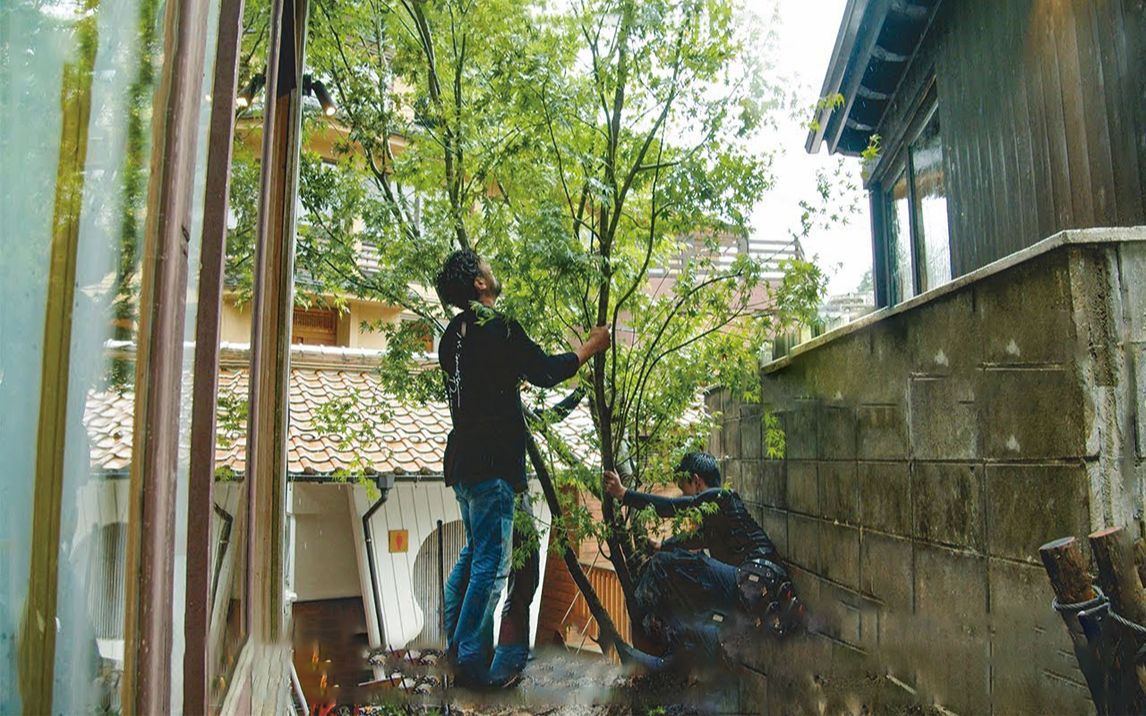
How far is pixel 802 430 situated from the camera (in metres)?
3.85

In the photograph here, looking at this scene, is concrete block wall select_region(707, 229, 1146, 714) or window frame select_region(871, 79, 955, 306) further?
window frame select_region(871, 79, 955, 306)

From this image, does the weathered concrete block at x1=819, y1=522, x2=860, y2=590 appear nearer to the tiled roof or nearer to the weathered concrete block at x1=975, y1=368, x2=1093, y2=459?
the weathered concrete block at x1=975, y1=368, x2=1093, y2=459

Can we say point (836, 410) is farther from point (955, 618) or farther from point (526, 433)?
point (526, 433)

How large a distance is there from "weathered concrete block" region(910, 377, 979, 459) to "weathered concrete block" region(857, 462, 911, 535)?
159 millimetres

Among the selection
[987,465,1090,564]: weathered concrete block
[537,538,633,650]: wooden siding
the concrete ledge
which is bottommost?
[537,538,633,650]: wooden siding

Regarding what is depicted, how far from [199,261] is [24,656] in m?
0.49

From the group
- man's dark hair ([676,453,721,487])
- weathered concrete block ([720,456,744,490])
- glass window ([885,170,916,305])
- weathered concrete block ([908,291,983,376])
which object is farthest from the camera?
glass window ([885,170,916,305])

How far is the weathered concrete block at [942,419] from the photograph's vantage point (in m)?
2.45

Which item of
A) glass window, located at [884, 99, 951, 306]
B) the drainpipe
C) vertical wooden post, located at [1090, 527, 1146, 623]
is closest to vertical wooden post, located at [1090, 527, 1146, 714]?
vertical wooden post, located at [1090, 527, 1146, 623]

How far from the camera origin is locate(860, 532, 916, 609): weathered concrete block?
9.25ft

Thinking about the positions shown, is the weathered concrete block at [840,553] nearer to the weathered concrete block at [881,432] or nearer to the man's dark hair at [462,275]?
the weathered concrete block at [881,432]

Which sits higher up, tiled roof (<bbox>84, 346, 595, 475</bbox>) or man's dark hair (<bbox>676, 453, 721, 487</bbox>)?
tiled roof (<bbox>84, 346, 595, 475</bbox>)

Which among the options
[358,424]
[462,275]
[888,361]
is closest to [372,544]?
[358,424]

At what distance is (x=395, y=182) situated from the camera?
446 centimetres
